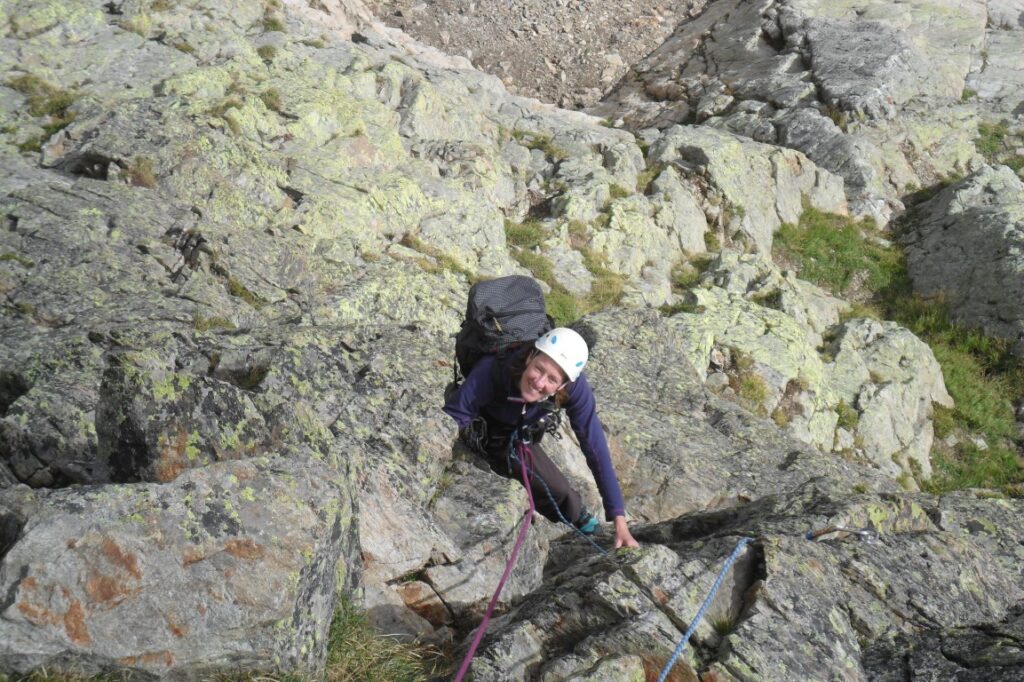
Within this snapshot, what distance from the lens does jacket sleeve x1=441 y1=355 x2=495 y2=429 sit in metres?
7.64

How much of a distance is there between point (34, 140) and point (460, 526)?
586 inches

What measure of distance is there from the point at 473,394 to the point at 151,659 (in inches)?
158

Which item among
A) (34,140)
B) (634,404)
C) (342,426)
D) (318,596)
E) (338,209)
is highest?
(318,596)

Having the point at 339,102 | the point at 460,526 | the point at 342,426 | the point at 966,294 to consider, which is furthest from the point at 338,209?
the point at 966,294

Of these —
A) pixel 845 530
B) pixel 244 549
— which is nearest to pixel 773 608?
pixel 845 530

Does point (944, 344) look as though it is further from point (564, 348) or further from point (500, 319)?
point (564, 348)

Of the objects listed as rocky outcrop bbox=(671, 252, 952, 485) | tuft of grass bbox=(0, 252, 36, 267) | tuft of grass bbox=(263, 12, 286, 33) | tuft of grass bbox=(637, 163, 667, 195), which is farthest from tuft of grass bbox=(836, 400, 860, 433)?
tuft of grass bbox=(263, 12, 286, 33)

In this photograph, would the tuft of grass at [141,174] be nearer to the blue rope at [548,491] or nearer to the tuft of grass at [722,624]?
the blue rope at [548,491]

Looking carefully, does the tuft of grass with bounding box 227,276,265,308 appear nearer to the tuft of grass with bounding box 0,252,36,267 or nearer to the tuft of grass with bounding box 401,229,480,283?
the tuft of grass with bounding box 0,252,36,267

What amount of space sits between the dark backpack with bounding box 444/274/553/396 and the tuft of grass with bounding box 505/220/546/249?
44.9 ft

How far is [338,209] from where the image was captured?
53.8 ft

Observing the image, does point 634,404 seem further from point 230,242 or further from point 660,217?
point 660,217

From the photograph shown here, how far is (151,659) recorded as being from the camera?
4.49 metres

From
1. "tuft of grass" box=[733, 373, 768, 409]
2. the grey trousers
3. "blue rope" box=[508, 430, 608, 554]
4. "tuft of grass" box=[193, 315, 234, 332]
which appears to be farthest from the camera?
"tuft of grass" box=[733, 373, 768, 409]
